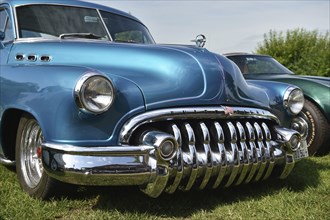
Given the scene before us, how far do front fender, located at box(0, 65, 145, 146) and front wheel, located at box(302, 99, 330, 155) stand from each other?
3.19 metres

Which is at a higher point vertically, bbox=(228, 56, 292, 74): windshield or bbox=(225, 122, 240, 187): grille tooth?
bbox=(225, 122, 240, 187): grille tooth

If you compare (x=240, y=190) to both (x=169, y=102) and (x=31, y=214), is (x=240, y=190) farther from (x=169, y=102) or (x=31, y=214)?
(x=31, y=214)

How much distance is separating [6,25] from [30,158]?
1.44 m

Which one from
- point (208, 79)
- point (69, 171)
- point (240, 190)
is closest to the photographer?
point (69, 171)

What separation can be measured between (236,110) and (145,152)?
2.80 feet

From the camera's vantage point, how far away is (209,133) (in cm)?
294

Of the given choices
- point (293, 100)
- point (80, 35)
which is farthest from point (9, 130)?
point (293, 100)

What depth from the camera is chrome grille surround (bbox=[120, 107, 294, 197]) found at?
2684 millimetres

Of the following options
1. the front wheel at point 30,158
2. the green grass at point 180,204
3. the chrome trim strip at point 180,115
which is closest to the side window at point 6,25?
the front wheel at point 30,158

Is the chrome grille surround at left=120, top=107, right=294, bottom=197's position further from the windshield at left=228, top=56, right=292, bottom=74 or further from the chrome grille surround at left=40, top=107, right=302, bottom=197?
the windshield at left=228, top=56, right=292, bottom=74

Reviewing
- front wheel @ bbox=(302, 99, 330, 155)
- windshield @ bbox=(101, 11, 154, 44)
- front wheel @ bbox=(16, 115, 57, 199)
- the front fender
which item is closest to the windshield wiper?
windshield @ bbox=(101, 11, 154, 44)

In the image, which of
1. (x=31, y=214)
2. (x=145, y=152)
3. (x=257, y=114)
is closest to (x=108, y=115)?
(x=145, y=152)

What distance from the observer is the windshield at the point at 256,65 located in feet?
21.5

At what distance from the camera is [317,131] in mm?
5230
